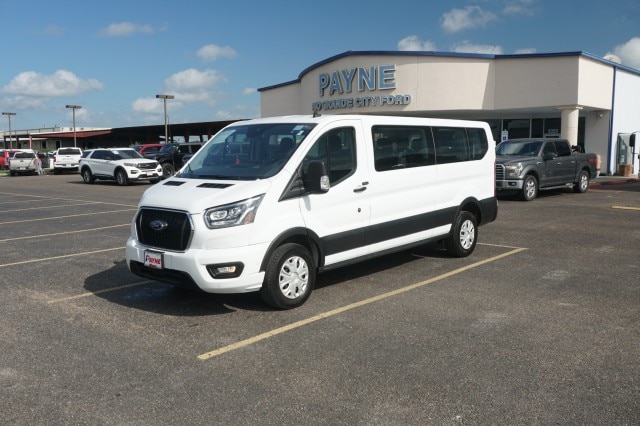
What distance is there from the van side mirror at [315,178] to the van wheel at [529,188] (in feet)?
39.0

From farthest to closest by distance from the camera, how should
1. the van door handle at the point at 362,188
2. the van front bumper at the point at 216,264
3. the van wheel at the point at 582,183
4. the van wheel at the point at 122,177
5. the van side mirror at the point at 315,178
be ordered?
the van wheel at the point at 122,177
the van wheel at the point at 582,183
the van door handle at the point at 362,188
the van side mirror at the point at 315,178
the van front bumper at the point at 216,264

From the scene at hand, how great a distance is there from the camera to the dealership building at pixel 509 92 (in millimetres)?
25203

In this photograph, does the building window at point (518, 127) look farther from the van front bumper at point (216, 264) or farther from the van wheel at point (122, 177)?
the van front bumper at point (216, 264)

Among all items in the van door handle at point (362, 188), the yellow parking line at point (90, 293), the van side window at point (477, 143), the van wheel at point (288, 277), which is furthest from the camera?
the van side window at point (477, 143)

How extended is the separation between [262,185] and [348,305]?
61.7 inches

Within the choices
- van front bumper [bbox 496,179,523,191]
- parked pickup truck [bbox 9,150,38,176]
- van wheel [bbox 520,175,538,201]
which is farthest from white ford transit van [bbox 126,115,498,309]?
parked pickup truck [bbox 9,150,38,176]

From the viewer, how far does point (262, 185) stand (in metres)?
5.66

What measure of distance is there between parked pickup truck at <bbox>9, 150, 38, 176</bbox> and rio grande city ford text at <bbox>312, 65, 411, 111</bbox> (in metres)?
20.0

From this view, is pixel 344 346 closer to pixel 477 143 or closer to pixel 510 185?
pixel 477 143

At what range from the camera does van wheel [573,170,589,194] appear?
18797 millimetres

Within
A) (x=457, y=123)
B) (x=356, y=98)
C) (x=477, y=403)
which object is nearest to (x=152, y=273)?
(x=477, y=403)

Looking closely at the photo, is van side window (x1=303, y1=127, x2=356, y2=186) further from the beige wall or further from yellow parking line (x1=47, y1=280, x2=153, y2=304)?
the beige wall

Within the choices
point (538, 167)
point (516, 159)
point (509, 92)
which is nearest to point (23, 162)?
point (509, 92)

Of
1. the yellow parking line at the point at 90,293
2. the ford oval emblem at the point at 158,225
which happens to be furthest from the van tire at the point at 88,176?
the ford oval emblem at the point at 158,225
